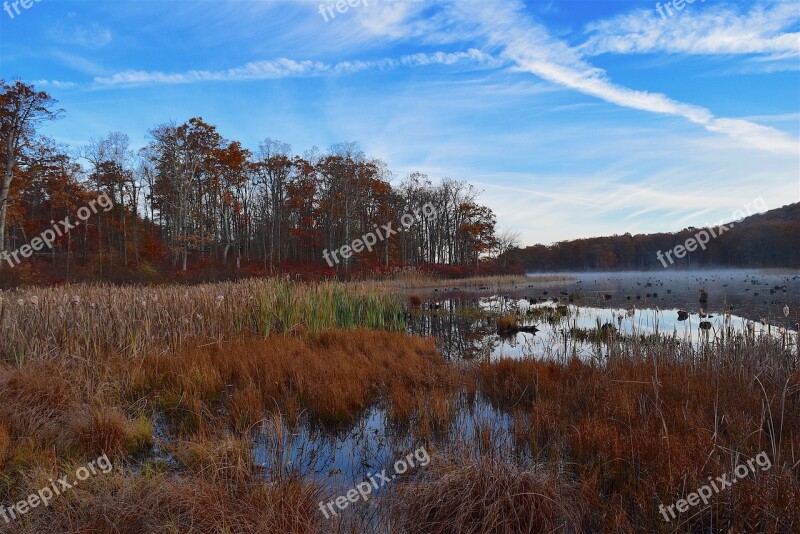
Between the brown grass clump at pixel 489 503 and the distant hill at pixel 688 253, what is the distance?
Result: 50.4 m

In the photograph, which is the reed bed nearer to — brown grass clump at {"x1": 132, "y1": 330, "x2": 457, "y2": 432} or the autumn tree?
brown grass clump at {"x1": 132, "y1": 330, "x2": 457, "y2": 432}

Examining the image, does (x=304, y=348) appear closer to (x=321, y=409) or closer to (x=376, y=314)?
(x=321, y=409)

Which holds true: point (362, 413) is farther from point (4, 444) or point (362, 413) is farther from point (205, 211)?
point (205, 211)

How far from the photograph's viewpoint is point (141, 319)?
6.91 meters

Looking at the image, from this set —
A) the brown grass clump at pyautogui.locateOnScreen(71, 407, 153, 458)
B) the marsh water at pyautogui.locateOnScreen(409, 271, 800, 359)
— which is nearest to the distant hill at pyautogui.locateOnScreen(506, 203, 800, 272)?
the marsh water at pyautogui.locateOnScreen(409, 271, 800, 359)

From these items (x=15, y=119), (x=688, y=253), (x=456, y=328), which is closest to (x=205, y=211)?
(x=15, y=119)

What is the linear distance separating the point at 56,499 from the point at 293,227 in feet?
128

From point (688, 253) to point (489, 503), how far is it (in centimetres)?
8350

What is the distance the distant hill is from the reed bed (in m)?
45.3

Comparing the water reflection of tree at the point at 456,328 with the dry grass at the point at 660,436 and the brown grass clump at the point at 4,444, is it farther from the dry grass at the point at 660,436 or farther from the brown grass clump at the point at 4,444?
the brown grass clump at the point at 4,444

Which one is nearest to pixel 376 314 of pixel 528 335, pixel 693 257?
pixel 528 335

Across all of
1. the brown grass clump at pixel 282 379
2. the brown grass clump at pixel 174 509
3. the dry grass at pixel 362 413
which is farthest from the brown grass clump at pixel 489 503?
the brown grass clump at pixel 282 379

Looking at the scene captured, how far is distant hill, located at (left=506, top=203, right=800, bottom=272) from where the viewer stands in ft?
180

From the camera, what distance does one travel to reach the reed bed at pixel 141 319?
5910 millimetres
